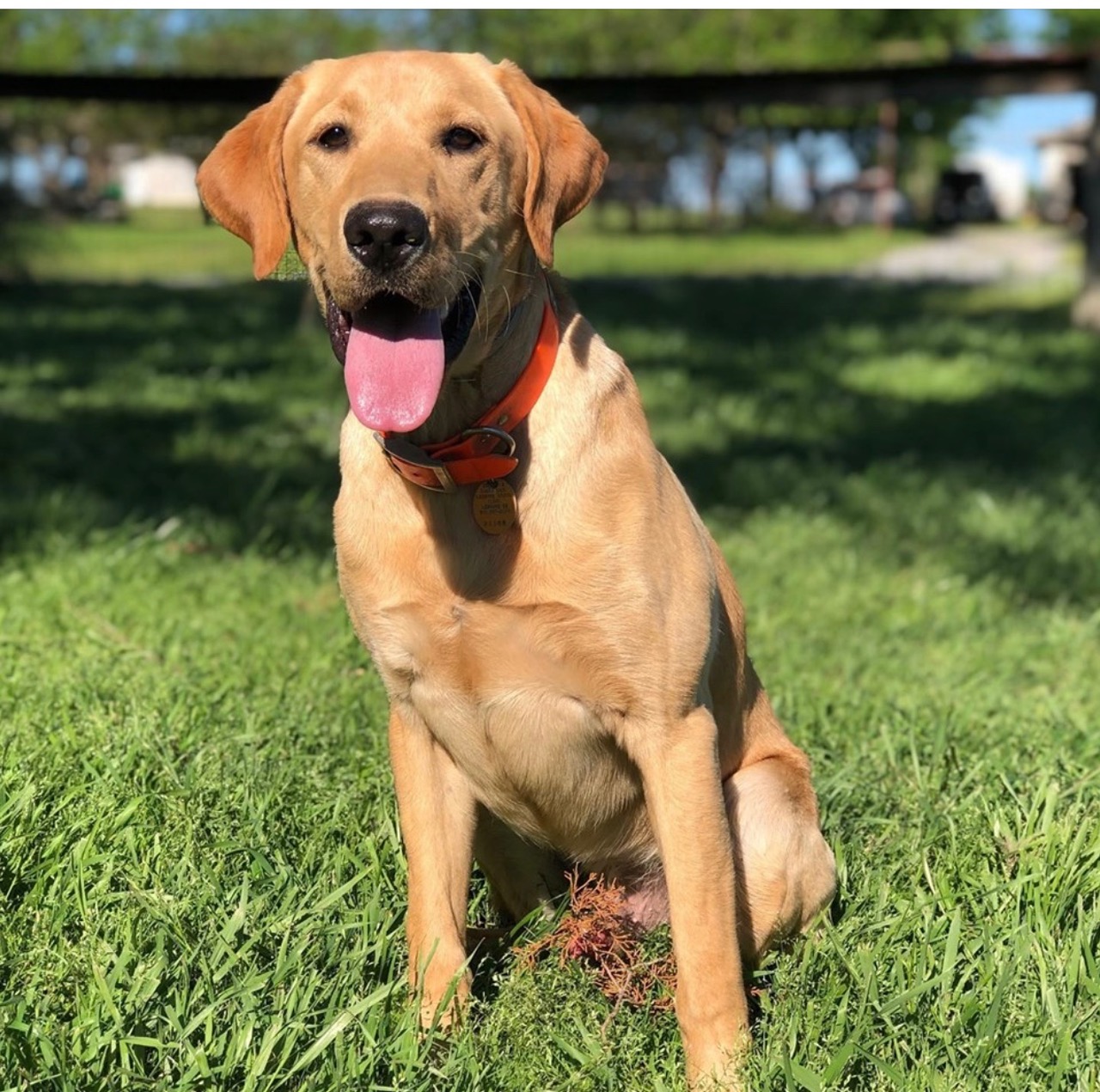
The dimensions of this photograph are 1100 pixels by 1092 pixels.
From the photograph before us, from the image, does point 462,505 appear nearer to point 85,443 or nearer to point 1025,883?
point 1025,883

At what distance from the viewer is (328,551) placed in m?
5.61

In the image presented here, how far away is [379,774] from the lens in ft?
11.2

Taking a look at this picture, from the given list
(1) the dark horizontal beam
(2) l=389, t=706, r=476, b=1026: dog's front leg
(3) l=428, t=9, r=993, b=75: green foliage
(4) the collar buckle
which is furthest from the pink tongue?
(3) l=428, t=9, r=993, b=75: green foliage

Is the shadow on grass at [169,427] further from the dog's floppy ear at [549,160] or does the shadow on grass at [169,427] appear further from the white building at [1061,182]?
the white building at [1061,182]

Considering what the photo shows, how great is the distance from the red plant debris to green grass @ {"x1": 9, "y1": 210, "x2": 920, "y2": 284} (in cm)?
1577

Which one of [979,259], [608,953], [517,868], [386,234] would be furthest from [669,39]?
[608,953]

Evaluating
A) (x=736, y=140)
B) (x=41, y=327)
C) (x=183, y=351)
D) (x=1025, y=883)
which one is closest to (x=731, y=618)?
(x=1025, y=883)

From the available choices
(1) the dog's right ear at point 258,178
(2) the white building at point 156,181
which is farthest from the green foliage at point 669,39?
(1) the dog's right ear at point 258,178

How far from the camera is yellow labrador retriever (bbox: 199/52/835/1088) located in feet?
8.39

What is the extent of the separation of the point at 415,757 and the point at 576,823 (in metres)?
0.35

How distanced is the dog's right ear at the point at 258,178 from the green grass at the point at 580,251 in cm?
1517

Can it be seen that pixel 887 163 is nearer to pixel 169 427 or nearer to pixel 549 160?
pixel 169 427

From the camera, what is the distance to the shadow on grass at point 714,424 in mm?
6062

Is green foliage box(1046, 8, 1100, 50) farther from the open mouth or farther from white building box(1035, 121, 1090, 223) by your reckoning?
the open mouth
